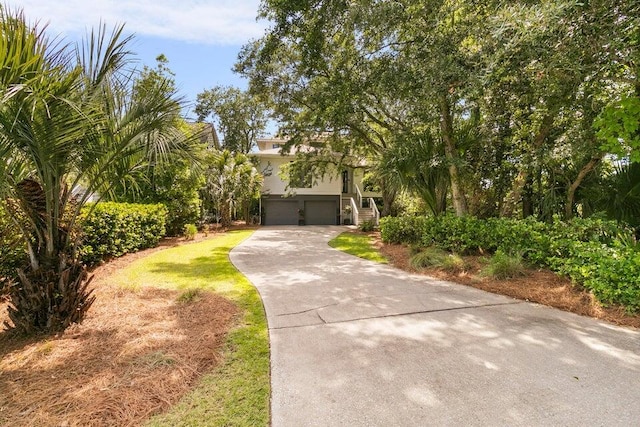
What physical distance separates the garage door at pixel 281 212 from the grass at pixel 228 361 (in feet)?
52.0

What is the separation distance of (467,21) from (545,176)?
433cm

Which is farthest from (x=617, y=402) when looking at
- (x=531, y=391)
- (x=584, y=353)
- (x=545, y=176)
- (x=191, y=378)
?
(x=545, y=176)

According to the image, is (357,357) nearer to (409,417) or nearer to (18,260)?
(409,417)

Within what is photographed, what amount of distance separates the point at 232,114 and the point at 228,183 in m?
15.4

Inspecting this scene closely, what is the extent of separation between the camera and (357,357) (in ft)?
10.4

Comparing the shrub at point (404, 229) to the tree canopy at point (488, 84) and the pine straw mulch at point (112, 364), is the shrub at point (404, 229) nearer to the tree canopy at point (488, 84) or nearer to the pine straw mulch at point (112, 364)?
the tree canopy at point (488, 84)

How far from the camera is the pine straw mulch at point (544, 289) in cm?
424

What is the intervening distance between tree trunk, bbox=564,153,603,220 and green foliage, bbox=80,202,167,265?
1022 centimetres

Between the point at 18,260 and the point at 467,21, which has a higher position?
the point at 467,21

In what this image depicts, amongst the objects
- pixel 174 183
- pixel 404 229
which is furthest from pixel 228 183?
pixel 404 229

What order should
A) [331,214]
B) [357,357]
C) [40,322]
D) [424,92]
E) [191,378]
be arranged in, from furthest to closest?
1. [331,214]
2. [424,92]
3. [40,322]
4. [357,357]
5. [191,378]

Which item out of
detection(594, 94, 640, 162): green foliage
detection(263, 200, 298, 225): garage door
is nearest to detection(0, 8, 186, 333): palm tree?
detection(594, 94, 640, 162): green foliage

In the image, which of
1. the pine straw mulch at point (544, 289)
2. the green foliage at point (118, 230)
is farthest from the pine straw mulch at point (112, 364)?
the pine straw mulch at point (544, 289)

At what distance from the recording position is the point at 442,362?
9.95ft
